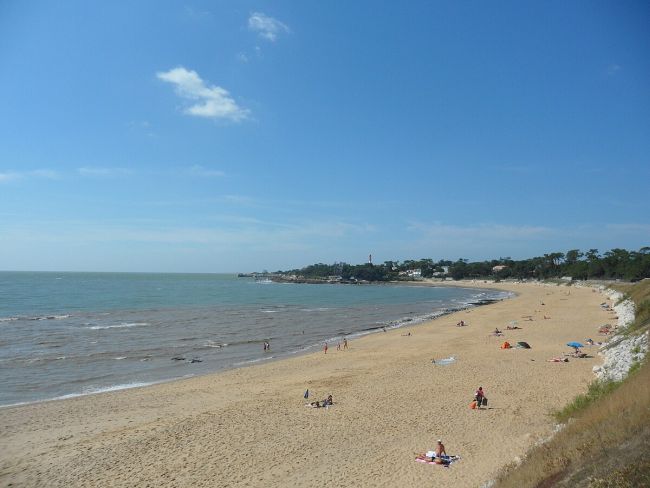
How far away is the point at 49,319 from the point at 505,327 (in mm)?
50465

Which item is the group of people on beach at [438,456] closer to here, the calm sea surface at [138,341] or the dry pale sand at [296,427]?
the dry pale sand at [296,427]

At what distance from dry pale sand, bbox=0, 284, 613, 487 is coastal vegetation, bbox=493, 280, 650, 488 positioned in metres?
3.12

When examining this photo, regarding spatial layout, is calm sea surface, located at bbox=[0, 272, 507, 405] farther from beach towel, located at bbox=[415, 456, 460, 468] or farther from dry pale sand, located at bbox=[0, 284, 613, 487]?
beach towel, located at bbox=[415, 456, 460, 468]

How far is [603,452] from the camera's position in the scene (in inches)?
261

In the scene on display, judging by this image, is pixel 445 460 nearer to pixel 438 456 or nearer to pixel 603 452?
pixel 438 456

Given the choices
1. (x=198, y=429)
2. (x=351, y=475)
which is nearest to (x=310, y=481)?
(x=351, y=475)

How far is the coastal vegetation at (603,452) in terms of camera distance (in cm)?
561

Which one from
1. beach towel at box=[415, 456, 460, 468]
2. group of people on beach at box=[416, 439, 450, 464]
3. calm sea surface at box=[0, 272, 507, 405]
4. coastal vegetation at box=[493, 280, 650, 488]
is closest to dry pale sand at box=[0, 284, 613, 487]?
beach towel at box=[415, 456, 460, 468]

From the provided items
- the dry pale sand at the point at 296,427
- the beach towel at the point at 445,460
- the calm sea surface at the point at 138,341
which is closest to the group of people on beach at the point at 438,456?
the beach towel at the point at 445,460

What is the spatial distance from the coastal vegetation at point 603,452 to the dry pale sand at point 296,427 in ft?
10.2

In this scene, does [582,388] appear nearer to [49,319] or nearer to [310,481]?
[310,481]

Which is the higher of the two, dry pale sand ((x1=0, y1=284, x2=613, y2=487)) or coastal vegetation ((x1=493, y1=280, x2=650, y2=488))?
coastal vegetation ((x1=493, y1=280, x2=650, y2=488))

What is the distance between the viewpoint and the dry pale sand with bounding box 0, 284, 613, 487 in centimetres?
1215

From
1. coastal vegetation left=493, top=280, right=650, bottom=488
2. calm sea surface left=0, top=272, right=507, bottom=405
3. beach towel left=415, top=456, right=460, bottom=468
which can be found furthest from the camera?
calm sea surface left=0, top=272, right=507, bottom=405
